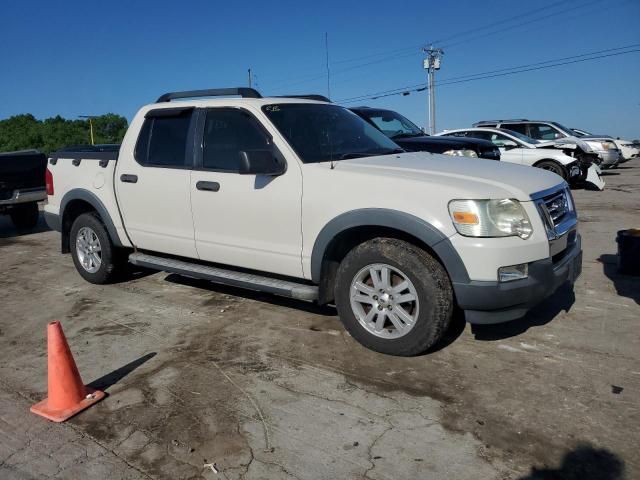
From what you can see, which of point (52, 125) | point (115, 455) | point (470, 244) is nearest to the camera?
point (115, 455)

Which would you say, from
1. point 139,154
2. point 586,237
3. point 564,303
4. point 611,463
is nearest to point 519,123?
point 586,237

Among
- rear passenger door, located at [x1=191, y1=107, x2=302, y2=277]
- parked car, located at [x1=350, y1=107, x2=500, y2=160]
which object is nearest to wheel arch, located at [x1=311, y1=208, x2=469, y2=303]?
rear passenger door, located at [x1=191, y1=107, x2=302, y2=277]

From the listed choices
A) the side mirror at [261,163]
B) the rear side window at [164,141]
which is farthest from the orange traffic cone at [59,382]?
the rear side window at [164,141]

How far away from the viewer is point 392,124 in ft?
35.1

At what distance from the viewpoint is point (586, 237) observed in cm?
773

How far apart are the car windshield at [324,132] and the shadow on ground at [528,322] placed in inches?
67.8

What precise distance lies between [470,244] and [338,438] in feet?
4.70

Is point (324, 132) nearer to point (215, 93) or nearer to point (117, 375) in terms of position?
point (215, 93)

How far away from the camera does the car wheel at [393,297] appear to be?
365 centimetres

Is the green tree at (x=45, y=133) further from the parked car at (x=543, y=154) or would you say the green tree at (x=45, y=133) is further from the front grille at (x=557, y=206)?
the front grille at (x=557, y=206)

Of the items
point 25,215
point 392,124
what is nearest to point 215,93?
point 392,124

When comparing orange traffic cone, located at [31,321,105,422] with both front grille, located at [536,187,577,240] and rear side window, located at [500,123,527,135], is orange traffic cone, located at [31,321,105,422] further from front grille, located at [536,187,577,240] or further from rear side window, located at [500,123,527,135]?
rear side window, located at [500,123,527,135]

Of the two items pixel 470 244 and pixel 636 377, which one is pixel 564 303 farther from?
pixel 470 244

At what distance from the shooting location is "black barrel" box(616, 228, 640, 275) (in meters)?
5.58
